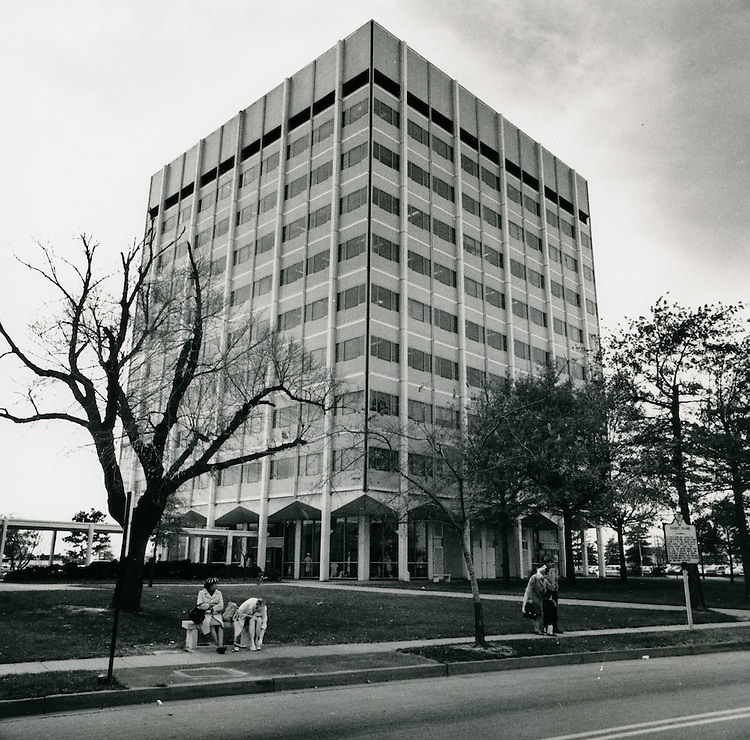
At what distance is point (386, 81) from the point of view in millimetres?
53188

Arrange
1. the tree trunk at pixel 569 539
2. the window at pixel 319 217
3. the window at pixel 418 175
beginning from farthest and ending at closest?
the window at pixel 418 175, the window at pixel 319 217, the tree trunk at pixel 569 539

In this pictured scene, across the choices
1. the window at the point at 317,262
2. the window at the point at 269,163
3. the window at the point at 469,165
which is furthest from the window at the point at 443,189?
the window at the point at 269,163

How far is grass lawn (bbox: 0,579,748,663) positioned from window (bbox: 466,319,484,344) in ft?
102

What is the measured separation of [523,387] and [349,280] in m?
15.3

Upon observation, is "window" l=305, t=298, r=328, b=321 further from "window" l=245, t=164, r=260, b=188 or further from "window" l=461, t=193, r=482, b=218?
"window" l=461, t=193, r=482, b=218

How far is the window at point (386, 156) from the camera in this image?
5069cm

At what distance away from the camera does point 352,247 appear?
163 ft

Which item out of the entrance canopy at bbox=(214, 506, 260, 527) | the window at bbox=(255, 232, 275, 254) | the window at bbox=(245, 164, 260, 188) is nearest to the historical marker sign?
the entrance canopy at bbox=(214, 506, 260, 527)

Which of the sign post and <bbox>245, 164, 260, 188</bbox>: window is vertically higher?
<bbox>245, 164, 260, 188</bbox>: window

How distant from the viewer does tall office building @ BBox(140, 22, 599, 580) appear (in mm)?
46875

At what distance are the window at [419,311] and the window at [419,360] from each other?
7.98ft

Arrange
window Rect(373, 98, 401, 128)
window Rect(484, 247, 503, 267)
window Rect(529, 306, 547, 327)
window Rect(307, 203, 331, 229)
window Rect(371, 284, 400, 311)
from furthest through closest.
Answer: window Rect(529, 306, 547, 327) → window Rect(484, 247, 503, 267) → window Rect(373, 98, 401, 128) → window Rect(307, 203, 331, 229) → window Rect(371, 284, 400, 311)

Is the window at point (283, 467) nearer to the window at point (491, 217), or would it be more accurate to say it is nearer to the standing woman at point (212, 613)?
the window at point (491, 217)

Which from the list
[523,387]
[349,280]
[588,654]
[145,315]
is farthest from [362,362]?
[588,654]
